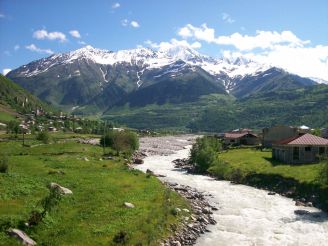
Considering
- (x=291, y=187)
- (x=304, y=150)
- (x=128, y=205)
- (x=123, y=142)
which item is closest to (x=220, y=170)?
(x=304, y=150)

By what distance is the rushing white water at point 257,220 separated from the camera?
46.7 meters

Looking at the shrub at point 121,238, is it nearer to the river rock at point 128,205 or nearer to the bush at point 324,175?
the river rock at point 128,205

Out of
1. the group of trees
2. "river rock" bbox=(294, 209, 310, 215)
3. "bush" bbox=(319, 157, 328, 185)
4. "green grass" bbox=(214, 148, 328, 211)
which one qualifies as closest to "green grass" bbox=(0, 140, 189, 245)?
"river rock" bbox=(294, 209, 310, 215)

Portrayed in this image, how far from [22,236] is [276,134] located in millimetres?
114353

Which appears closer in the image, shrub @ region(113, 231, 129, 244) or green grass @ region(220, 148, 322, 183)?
shrub @ region(113, 231, 129, 244)

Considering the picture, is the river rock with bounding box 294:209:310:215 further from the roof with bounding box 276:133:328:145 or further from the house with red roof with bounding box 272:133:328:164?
the roof with bounding box 276:133:328:145

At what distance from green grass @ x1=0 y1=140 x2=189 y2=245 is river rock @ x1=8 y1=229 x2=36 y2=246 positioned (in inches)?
23.3

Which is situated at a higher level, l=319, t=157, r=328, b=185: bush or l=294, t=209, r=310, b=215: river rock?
l=319, t=157, r=328, b=185: bush

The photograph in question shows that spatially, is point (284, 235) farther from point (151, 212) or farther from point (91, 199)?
point (91, 199)

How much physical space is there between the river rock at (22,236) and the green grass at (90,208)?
591 millimetres

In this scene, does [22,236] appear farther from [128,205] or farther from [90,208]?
[128,205]

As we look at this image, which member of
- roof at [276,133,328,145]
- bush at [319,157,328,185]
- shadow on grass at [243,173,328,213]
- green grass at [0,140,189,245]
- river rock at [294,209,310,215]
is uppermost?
roof at [276,133,328,145]

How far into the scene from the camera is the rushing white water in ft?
153

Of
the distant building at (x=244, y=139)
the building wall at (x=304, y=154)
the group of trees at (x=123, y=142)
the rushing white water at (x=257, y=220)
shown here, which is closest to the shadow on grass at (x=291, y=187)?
the rushing white water at (x=257, y=220)
